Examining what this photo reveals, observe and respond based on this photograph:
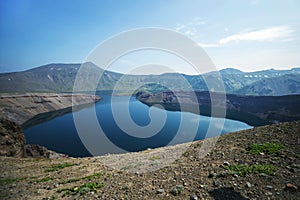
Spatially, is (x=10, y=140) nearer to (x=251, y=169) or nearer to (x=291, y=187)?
(x=251, y=169)

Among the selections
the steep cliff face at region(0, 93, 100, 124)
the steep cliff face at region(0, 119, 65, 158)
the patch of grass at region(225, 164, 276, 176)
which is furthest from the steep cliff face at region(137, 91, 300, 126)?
the patch of grass at region(225, 164, 276, 176)

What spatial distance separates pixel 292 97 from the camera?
113 metres

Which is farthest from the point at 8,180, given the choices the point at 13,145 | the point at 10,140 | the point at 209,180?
the point at 10,140

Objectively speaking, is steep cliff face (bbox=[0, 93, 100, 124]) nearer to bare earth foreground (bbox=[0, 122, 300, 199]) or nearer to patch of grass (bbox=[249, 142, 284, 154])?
bare earth foreground (bbox=[0, 122, 300, 199])

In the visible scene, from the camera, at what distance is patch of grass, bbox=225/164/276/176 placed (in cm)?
802

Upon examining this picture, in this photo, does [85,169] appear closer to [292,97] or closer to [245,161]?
[245,161]

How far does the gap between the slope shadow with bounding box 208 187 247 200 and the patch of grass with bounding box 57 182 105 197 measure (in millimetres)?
5566

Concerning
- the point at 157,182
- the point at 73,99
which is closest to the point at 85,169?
the point at 157,182

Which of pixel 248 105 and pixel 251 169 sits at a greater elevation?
pixel 251 169

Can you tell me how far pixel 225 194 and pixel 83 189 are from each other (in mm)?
6716

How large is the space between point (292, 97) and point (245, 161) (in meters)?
135

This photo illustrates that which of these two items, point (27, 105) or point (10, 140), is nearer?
point (10, 140)

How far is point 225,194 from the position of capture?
7078 millimetres

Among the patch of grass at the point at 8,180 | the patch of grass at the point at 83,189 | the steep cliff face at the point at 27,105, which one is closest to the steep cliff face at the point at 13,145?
the patch of grass at the point at 8,180
